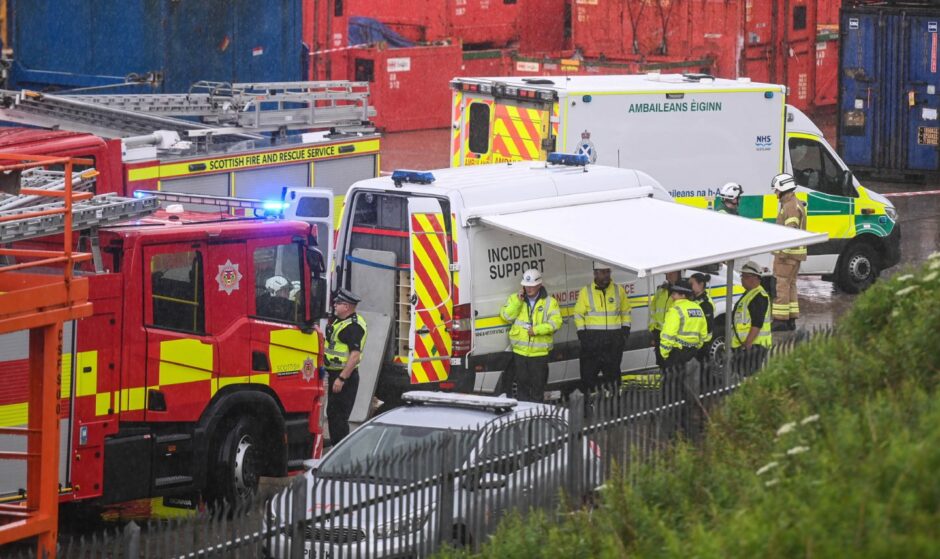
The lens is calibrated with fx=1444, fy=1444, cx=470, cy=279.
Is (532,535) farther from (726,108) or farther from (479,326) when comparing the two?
(726,108)

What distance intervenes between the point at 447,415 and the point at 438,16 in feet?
76.9

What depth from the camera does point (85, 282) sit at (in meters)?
8.42

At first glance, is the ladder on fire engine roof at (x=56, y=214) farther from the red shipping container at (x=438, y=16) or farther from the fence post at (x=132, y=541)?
the red shipping container at (x=438, y=16)

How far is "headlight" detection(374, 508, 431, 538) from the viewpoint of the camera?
8.46 meters

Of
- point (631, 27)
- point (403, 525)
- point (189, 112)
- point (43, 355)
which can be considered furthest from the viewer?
point (631, 27)

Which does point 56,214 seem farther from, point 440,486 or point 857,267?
point 857,267

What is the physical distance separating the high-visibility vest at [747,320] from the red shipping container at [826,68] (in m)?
21.2

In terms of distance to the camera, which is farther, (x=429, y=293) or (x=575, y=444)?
(x=429, y=293)

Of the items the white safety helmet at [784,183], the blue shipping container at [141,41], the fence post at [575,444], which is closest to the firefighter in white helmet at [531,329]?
the fence post at [575,444]

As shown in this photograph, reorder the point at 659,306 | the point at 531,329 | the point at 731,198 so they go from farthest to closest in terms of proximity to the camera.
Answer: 1. the point at 731,198
2. the point at 659,306
3. the point at 531,329

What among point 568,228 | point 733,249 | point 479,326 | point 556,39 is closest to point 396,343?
point 479,326

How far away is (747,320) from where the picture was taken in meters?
12.9

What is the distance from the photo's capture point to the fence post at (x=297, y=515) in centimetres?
804

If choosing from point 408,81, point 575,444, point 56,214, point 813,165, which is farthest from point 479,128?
point 408,81
